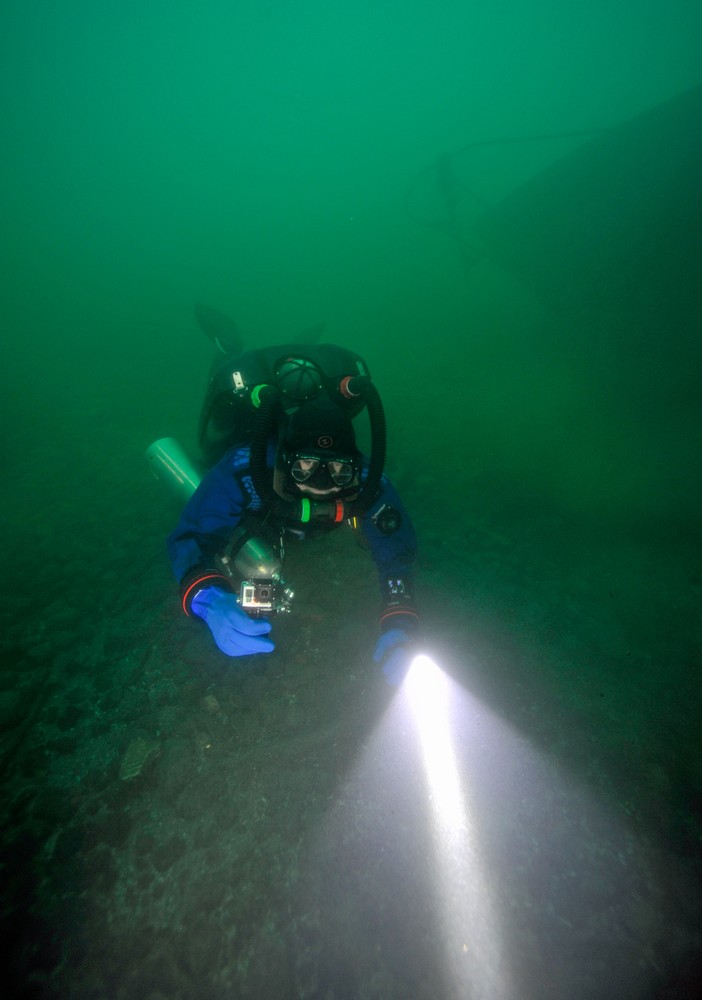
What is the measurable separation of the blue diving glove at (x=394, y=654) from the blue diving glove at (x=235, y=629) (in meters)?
0.83

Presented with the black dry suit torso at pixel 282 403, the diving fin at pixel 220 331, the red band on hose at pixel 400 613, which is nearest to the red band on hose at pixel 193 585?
the black dry suit torso at pixel 282 403

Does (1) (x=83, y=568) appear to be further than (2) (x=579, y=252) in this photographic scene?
No

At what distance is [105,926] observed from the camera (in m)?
1.60

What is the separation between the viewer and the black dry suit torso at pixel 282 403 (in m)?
2.74

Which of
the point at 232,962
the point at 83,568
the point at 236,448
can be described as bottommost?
the point at 232,962

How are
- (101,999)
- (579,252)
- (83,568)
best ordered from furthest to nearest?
(579,252)
(83,568)
(101,999)

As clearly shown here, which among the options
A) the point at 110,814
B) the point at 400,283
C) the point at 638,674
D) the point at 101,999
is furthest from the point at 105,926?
the point at 400,283

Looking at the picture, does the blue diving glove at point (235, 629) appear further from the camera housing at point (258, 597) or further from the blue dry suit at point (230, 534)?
the blue dry suit at point (230, 534)

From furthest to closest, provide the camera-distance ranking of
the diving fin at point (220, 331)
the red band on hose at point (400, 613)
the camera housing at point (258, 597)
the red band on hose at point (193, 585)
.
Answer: the diving fin at point (220, 331) < the red band on hose at point (400, 613) < the red band on hose at point (193, 585) < the camera housing at point (258, 597)

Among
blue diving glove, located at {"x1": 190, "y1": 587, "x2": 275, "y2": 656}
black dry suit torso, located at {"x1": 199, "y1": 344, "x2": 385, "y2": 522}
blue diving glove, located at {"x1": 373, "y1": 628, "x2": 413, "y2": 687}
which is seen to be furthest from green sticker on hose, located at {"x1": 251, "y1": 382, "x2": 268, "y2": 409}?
blue diving glove, located at {"x1": 373, "y1": 628, "x2": 413, "y2": 687}

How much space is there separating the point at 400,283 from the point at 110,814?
86.3 feet

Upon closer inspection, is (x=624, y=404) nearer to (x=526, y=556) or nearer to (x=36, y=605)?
(x=526, y=556)

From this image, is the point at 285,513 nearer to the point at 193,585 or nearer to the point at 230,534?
the point at 230,534

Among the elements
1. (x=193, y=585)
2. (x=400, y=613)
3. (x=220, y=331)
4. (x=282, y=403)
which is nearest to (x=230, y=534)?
(x=193, y=585)
